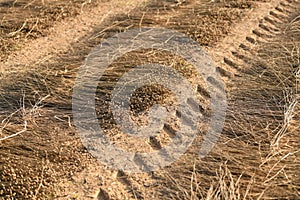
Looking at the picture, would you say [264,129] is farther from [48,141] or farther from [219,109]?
[48,141]

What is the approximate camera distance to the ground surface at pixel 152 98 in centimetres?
361

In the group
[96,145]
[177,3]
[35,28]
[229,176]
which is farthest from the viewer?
[177,3]

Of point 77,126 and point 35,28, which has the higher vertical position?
point 35,28

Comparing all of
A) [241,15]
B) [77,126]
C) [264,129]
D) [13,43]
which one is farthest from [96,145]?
[241,15]

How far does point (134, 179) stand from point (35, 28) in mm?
3381

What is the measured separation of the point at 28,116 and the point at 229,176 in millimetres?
2073

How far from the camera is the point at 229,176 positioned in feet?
11.8

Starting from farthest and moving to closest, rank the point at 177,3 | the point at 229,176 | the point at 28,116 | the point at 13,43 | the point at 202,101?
the point at 177,3, the point at 13,43, the point at 202,101, the point at 28,116, the point at 229,176

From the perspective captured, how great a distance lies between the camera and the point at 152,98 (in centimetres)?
455

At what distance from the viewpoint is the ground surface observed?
361 cm

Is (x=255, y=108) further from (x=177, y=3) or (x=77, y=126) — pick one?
(x=177, y=3)

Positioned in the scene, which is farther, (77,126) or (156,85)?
(156,85)

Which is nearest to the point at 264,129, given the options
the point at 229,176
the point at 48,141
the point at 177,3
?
the point at 229,176

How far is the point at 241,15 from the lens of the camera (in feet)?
21.5
